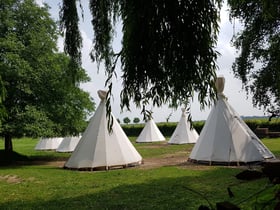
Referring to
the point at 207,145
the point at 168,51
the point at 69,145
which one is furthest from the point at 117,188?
the point at 69,145

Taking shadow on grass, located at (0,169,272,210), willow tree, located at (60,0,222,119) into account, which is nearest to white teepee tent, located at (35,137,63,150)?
shadow on grass, located at (0,169,272,210)

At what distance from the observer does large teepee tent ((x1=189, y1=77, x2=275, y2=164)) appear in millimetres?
15367

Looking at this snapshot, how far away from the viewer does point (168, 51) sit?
2.63 meters

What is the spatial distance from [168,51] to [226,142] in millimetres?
13746

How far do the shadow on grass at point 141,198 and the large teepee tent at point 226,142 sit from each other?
4.06 metres

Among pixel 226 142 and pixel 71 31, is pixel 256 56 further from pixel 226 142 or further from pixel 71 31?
pixel 71 31

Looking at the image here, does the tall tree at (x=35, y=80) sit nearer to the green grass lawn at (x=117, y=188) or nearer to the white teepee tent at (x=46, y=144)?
the green grass lawn at (x=117, y=188)

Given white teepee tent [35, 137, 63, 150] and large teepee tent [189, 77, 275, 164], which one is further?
white teepee tent [35, 137, 63, 150]

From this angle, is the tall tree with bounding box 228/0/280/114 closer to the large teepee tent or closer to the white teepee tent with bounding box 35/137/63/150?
the large teepee tent

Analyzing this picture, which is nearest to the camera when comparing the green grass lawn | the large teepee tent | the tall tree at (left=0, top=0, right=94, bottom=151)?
the green grass lawn

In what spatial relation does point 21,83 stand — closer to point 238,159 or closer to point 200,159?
point 200,159

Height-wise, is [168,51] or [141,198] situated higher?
[168,51]

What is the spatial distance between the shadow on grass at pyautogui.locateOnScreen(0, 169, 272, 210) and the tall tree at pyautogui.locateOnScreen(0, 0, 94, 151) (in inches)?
276

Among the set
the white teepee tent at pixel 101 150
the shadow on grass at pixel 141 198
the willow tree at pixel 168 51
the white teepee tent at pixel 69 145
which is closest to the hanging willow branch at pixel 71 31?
the willow tree at pixel 168 51
